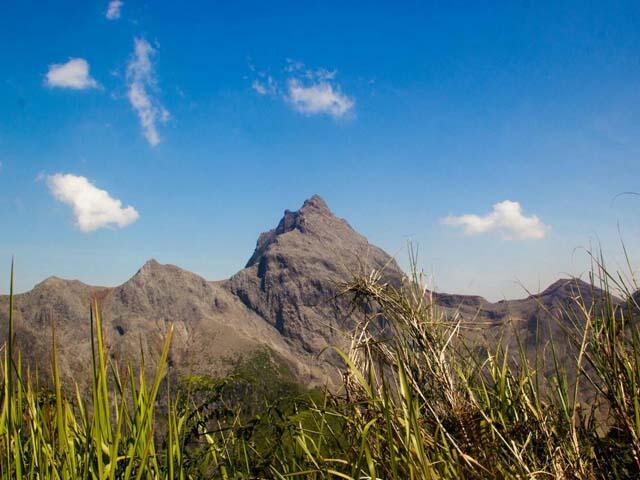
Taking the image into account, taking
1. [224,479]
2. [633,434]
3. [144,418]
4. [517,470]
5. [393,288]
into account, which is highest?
[393,288]

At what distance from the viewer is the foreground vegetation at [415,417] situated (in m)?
1.62

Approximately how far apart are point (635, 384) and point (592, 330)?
0.90 feet

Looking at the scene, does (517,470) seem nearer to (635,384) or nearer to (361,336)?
(635,384)

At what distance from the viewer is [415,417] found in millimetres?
1347

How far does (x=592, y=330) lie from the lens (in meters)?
1.97

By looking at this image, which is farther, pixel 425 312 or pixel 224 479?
pixel 425 312

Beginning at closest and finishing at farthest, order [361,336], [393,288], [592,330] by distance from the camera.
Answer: [592,330] → [361,336] → [393,288]

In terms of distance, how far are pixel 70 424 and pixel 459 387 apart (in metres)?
2.14

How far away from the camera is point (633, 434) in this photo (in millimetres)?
1642

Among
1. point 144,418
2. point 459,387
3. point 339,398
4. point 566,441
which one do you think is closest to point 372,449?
point 339,398

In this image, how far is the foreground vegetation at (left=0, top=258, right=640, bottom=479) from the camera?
5.32 ft

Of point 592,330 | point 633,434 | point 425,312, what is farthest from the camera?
point 425,312

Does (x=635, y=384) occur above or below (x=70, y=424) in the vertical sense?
above

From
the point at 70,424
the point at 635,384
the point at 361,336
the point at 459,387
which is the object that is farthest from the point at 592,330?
the point at 70,424
